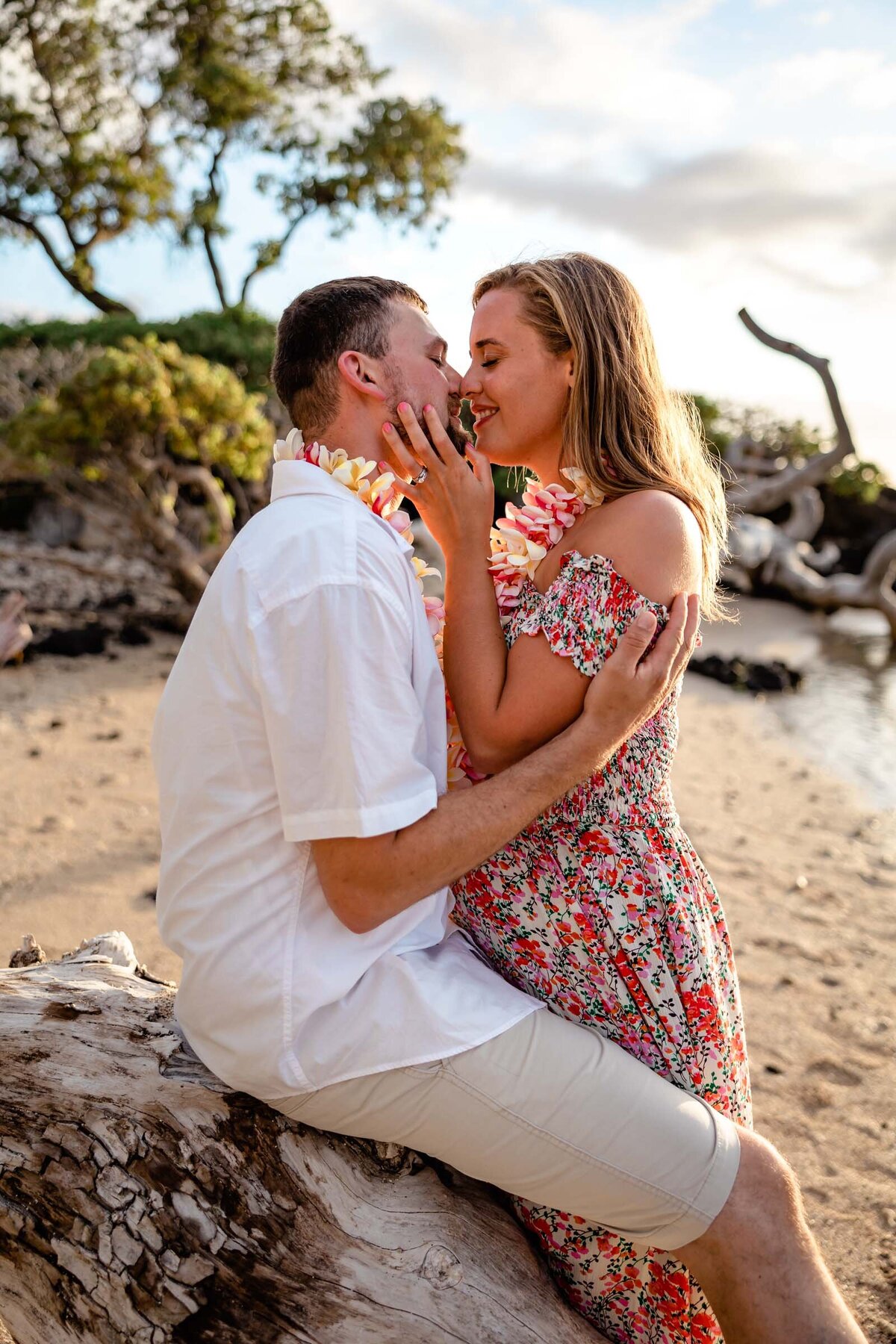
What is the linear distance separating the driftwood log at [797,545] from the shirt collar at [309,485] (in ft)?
50.1

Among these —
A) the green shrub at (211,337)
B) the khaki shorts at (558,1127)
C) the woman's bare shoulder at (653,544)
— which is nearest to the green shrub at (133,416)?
the green shrub at (211,337)

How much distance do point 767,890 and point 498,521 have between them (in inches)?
174

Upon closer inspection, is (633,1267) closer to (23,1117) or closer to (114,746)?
(23,1117)

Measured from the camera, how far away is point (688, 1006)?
2508 millimetres

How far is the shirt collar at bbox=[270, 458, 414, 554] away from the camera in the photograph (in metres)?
2.27

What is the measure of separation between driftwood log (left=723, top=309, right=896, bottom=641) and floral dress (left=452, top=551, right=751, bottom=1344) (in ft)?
49.2

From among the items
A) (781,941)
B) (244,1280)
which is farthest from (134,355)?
(244,1280)

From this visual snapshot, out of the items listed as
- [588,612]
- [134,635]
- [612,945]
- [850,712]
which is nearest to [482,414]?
[588,612]

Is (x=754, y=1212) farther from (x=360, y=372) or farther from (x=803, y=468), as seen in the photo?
(x=803, y=468)

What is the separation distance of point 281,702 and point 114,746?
573 centimetres

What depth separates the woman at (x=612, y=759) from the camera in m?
2.48

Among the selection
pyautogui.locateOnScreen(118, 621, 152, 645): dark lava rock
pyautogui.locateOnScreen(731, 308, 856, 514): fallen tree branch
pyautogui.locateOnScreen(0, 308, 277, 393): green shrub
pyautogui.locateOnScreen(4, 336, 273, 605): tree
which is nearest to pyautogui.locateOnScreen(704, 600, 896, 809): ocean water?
pyautogui.locateOnScreen(731, 308, 856, 514): fallen tree branch

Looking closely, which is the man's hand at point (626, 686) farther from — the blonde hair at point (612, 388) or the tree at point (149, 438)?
the tree at point (149, 438)

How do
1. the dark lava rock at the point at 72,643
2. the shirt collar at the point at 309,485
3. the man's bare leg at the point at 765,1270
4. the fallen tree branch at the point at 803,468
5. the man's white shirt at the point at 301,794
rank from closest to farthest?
the man's white shirt at the point at 301,794 < the man's bare leg at the point at 765,1270 < the shirt collar at the point at 309,485 < the dark lava rock at the point at 72,643 < the fallen tree branch at the point at 803,468
